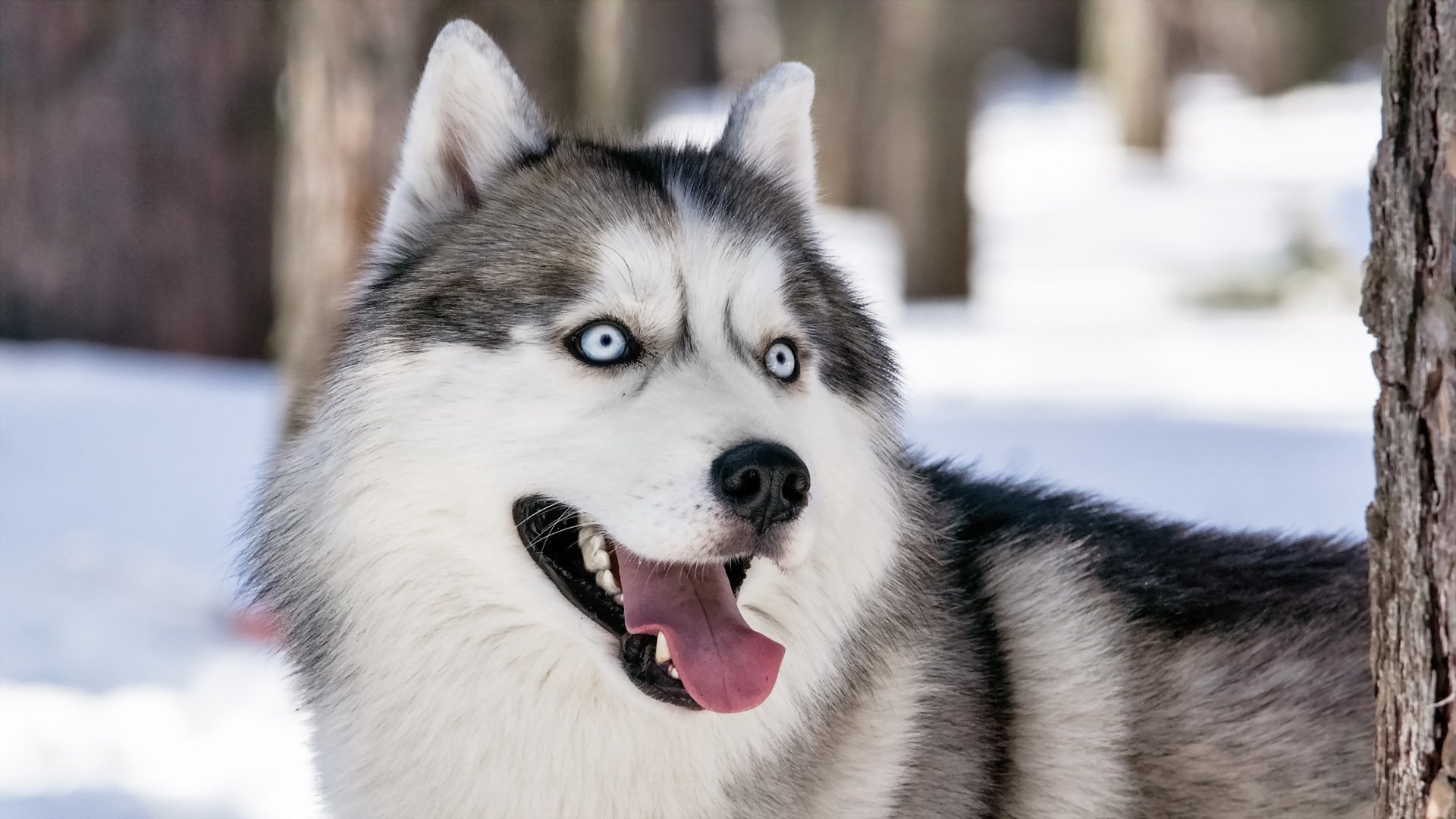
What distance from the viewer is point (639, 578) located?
96.0 inches

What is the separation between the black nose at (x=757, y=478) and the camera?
225cm

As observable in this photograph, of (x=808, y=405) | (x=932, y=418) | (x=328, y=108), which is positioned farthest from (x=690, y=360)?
(x=932, y=418)

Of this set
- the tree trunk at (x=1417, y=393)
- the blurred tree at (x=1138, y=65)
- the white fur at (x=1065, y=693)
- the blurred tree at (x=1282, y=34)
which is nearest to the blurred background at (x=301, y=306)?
the blurred tree at (x=1138, y=65)

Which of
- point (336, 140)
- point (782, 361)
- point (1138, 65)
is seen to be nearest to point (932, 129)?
point (336, 140)

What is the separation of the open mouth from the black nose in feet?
0.76

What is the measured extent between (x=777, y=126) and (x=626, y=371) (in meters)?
0.83

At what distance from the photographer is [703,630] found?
242 centimetres

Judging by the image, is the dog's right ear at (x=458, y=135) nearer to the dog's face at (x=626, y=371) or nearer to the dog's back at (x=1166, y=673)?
the dog's face at (x=626, y=371)

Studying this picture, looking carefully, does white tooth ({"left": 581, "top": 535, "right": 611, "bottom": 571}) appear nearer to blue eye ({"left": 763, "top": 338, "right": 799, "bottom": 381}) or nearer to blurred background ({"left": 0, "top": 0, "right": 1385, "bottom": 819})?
blue eye ({"left": 763, "top": 338, "right": 799, "bottom": 381})

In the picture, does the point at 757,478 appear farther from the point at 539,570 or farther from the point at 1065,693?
the point at 1065,693

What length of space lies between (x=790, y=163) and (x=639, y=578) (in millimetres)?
1085

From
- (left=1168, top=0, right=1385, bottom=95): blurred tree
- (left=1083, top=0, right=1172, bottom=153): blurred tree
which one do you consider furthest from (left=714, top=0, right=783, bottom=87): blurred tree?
(left=1168, top=0, right=1385, bottom=95): blurred tree

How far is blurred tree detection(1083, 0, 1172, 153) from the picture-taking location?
18.5 meters

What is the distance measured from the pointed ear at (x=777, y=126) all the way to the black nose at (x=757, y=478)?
37.4 inches
